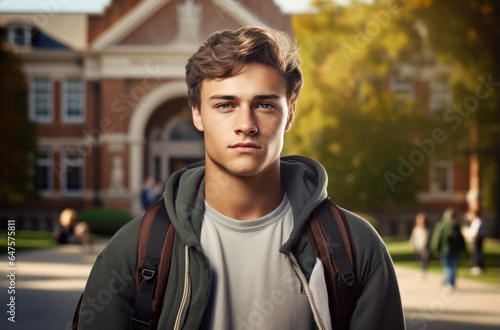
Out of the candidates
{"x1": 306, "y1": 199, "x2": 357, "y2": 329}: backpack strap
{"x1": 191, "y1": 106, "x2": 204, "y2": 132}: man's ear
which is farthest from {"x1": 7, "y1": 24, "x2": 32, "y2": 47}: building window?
{"x1": 306, "y1": 199, "x2": 357, "y2": 329}: backpack strap

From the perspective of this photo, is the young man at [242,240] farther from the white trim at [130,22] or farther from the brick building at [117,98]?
the white trim at [130,22]

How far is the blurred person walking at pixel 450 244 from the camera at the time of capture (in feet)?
34.1

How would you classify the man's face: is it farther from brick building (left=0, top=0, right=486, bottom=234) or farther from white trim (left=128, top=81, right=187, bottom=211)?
white trim (left=128, top=81, right=187, bottom=211)

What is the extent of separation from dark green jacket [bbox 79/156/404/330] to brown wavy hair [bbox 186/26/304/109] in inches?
17.3

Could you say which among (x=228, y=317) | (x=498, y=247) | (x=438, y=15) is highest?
(x=438, y=15)

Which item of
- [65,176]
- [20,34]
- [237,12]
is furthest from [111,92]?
[237,12]

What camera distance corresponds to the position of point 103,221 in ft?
73.8

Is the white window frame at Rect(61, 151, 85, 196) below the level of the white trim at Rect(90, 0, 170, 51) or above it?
below

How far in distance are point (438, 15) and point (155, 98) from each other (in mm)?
12859

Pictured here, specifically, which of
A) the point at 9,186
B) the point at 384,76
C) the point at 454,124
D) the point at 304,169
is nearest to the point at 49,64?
the point at 9,186

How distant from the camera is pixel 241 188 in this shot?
84.5 inches

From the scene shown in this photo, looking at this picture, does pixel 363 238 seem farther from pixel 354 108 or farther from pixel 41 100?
pixel 41 100

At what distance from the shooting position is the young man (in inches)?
79.0

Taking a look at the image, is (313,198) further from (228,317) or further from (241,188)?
(228,317)
